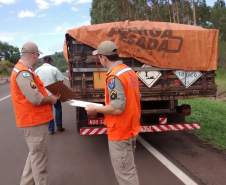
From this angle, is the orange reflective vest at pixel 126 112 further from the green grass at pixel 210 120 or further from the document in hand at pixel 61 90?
the green grass at pixel 210 120

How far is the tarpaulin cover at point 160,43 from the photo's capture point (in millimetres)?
9258

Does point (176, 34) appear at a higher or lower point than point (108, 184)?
higher

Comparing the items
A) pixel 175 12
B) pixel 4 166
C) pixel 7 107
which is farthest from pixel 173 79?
pixel 175 12

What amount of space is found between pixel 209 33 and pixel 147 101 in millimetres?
1741

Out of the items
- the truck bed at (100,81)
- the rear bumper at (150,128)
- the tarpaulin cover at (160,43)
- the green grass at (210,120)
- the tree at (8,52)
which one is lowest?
the tree at (8,52)

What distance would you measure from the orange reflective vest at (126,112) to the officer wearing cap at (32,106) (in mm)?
1084

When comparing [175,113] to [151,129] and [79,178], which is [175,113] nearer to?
[151,129]

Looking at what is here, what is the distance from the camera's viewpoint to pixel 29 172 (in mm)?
6504

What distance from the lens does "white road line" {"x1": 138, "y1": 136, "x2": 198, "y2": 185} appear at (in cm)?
700

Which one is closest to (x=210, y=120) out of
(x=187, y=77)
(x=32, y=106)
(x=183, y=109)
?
(x=183, y=109)

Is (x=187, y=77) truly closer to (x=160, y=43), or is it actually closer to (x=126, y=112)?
(x=160, y=43)

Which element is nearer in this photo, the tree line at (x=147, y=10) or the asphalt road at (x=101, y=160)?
the asphalt road at (x=101, y=160)

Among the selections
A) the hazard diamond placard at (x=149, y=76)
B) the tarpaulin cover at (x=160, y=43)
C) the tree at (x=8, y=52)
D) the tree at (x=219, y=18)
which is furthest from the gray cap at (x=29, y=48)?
the tree at (x=8, y=52)

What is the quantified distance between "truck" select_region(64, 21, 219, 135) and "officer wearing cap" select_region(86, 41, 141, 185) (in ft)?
11.8
